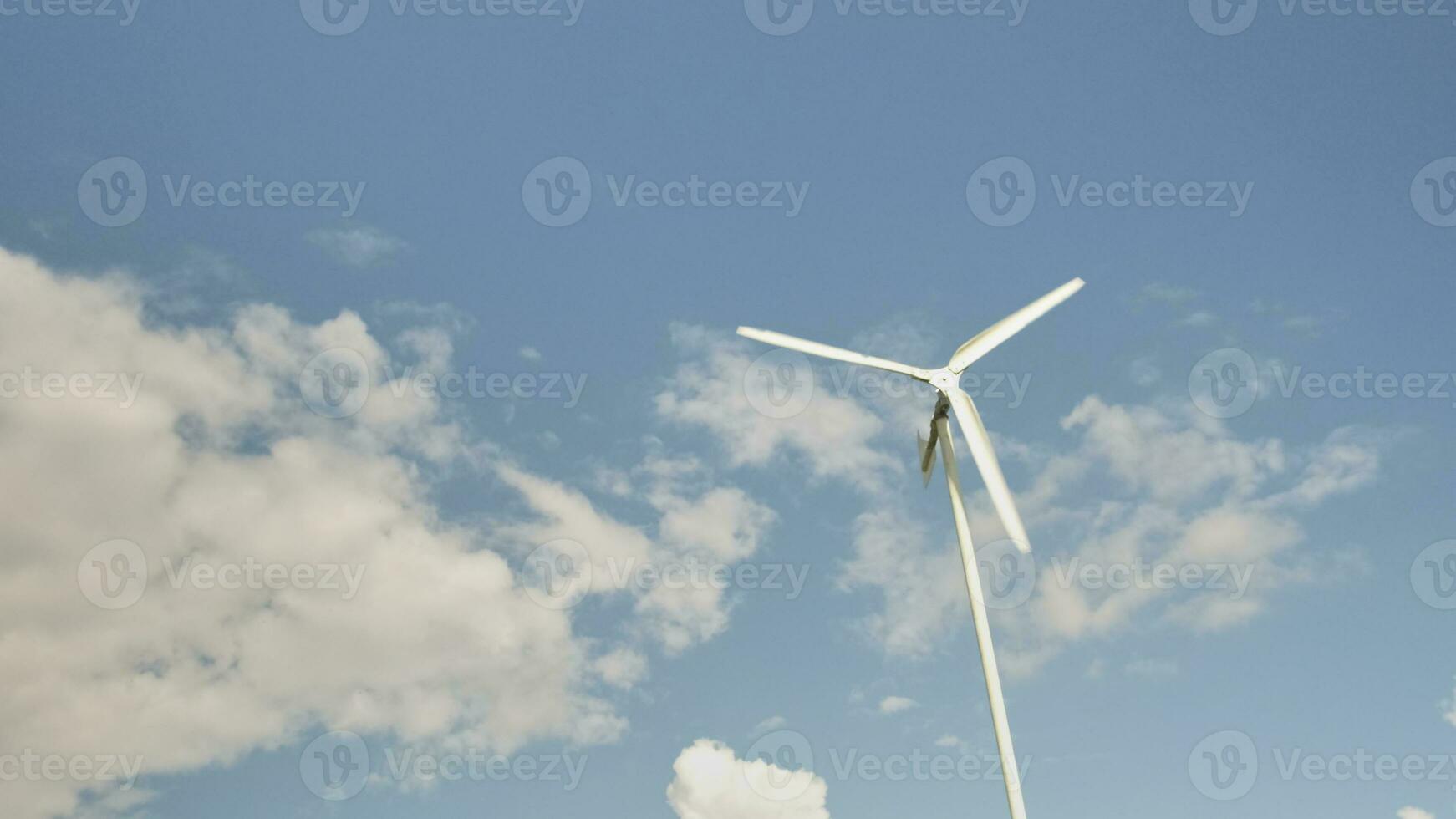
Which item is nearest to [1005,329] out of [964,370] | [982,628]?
[964,370]

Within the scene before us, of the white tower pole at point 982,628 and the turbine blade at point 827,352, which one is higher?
the turbine blade at point 827,352

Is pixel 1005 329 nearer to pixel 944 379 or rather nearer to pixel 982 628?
pixel 944 379

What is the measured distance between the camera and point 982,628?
39.2 metres

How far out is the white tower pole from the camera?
3700 centimetres

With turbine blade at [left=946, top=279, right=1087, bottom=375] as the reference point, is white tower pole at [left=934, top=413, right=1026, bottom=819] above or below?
below

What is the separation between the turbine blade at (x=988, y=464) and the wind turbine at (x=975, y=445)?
1.2 inches

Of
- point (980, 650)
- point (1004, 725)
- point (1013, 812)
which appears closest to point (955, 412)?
point (980, 650)

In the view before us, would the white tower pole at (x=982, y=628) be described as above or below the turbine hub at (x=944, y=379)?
below

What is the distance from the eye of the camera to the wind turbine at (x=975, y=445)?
38.2 meters

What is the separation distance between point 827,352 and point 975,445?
7456mm

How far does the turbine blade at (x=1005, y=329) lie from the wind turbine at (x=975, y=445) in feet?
0.12

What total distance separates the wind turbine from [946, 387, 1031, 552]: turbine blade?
0.10 ft

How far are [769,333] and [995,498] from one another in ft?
39.6

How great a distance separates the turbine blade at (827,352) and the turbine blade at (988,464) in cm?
176
